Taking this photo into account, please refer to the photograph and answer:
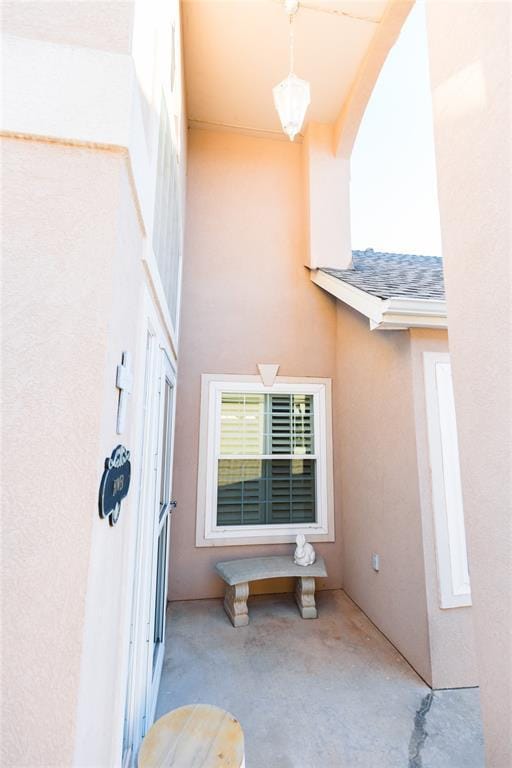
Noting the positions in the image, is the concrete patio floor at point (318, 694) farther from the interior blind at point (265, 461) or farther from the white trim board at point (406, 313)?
the white trim board at point (406, 313)

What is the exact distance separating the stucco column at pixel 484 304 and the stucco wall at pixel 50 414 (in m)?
1.39

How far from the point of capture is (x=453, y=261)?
1.57 meters

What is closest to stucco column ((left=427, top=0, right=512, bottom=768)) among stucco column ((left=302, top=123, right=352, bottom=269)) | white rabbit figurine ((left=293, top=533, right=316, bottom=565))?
white rabbit figurine ((left=293, top=533, right=316, bottom=565))

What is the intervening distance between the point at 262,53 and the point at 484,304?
4.33m

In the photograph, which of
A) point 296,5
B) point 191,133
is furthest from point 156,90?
point 191,133

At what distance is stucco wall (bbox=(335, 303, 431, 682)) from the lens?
2957 millimetres

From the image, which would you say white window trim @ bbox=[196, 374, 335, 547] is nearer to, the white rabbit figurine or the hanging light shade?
the white rabbit figurine

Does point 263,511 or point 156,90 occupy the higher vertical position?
point 156,90

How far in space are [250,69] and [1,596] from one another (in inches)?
212

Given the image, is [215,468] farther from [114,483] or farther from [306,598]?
[114,483]

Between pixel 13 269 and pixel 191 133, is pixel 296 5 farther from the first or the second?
pixel 13 269

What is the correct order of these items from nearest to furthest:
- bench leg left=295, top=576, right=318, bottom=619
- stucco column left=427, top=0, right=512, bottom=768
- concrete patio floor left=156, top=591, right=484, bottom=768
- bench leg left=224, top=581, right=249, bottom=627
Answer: stucco column left=427, top=0, right=512, bottom=768 < concrete patio floor left=156, top=591, right=484, bottom=768 < bench leg left=224, top=581, right=249, bottom=627 < bench leg left=295, top=576, right=318, bottom=619

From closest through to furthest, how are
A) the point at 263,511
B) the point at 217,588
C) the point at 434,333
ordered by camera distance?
the point at 434,333
the point at 217,588
the point at 263,511

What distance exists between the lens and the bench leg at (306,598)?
3.55 meters
